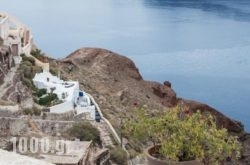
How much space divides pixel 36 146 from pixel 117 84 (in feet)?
98.4

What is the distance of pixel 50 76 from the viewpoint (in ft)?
92.2

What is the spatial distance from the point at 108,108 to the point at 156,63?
156ft

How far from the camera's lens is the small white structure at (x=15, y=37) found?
2803cm

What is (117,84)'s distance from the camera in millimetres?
41531

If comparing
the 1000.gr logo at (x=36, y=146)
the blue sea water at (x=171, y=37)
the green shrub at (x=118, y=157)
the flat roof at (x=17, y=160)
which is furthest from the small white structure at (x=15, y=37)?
the blue sea water at (x=171, y=37)

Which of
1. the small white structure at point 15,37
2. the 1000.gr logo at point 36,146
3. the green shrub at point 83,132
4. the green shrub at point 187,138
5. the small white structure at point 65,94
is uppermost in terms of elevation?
the green shrub at point 187,138

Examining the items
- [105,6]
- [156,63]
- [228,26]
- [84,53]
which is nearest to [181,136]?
[84,53]

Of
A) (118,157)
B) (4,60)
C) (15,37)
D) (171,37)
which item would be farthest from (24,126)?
(171,37)

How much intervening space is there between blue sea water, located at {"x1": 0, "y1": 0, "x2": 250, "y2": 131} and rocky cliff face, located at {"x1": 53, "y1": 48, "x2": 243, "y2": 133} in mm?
12262

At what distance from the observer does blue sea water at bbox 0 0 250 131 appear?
66875mm

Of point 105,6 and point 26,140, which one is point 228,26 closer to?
point 105,6

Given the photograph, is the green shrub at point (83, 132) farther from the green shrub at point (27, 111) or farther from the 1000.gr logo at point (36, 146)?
the 1000.gr logo at point (36, 146)

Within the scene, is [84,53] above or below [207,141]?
below

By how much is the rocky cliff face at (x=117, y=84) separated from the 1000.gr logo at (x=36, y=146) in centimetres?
1939
